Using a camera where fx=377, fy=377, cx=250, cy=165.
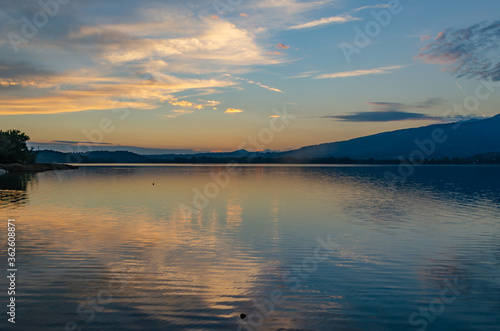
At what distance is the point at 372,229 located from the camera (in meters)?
31.2

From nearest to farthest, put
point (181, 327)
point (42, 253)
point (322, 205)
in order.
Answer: point (181, 327), point (42, 253), point (322, 205)

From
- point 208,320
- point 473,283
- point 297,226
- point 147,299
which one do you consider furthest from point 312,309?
point 297,226

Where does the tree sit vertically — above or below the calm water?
above

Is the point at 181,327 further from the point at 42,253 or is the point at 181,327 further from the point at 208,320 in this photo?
the point at 42,253

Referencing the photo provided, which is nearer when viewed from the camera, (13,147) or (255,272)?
(255,272)

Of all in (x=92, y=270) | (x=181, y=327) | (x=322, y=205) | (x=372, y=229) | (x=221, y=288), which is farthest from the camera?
(x=322, y=205)

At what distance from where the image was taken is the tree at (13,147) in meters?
146

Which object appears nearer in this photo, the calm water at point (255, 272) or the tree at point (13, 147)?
the calm water at point (255, 272)

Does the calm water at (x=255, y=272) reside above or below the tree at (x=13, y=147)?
below

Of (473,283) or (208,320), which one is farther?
(473,283)

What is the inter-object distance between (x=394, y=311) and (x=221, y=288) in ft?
23.0

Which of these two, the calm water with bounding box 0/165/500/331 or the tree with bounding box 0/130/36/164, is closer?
the calm water with bounding box 0/165/500/331

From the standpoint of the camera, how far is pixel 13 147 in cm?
14900

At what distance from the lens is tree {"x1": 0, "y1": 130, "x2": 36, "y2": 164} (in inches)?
5758
